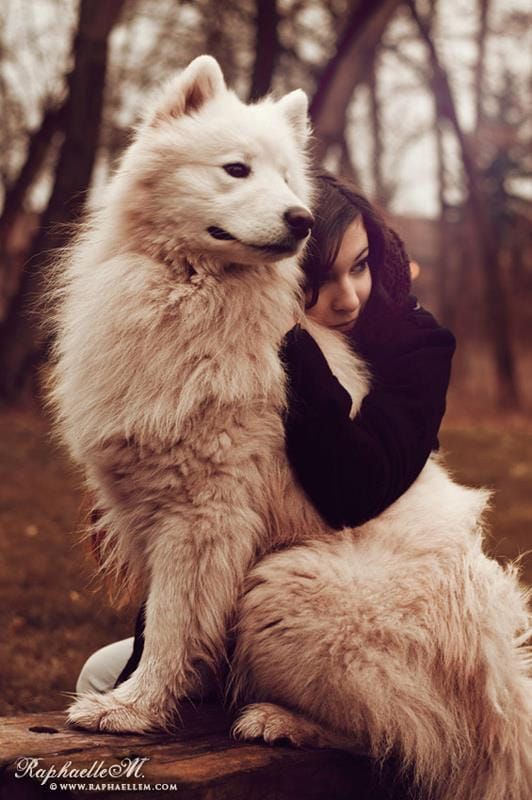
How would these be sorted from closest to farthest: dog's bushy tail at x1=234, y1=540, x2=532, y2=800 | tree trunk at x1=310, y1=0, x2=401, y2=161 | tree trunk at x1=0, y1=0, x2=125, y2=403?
1. dog's bushy tail at x1=234, y1=540, x2=532, y2=800
2. tree trunk at x1=310, y1=0, x2=401, y2=161
3. tree trunk at x1=0, y1=0, x2=125, y2=403

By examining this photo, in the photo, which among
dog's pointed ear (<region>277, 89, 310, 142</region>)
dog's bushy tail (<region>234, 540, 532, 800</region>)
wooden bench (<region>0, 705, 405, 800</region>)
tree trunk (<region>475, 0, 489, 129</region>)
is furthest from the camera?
tree trunk (<region>475, 0, 489, 129</region>)

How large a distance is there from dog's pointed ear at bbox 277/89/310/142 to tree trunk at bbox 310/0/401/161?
5984 mm

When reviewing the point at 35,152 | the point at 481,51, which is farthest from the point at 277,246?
the point at 481,51

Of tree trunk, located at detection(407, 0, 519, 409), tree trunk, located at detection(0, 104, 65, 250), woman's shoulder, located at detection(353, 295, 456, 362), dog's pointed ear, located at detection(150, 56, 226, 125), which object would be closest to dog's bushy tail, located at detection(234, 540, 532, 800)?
woman's shoulder, located at detection(353, 295, 456, 362)

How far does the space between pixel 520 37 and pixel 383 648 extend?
49.4ft

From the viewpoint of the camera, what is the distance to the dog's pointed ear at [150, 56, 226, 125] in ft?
9.69

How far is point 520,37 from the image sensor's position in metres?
15.5

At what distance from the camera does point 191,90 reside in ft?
9.79

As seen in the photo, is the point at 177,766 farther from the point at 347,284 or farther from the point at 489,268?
the point at 489,268

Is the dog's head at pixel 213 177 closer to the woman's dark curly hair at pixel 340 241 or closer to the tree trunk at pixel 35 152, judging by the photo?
the woman's dark curly hair at pixel 340 241

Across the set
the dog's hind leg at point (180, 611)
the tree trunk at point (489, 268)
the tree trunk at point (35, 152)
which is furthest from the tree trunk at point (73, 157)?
the dog's hind leg at point (180, 611)

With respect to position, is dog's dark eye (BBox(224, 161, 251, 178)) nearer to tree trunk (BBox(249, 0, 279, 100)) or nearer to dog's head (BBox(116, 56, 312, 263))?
dog's head (BBox(116, 56, 312, 263))

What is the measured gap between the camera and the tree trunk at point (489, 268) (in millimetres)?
13555

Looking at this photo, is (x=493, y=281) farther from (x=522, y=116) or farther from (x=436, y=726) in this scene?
(x=436, y=726)
